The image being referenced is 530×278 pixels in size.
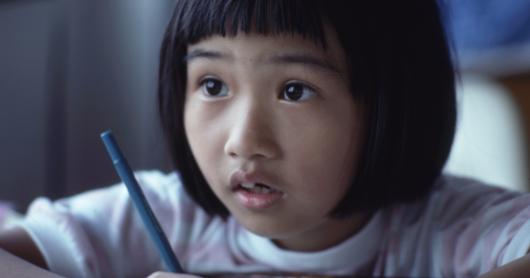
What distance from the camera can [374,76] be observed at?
1.65ft

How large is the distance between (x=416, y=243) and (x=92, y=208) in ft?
0.99

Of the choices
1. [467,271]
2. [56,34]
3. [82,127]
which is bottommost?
[467,271]

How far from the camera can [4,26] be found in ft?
3.43

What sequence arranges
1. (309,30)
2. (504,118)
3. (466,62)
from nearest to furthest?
(309,30) < (504,118) < (466,62)

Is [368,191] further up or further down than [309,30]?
further down

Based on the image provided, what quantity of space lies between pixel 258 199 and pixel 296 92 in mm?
88

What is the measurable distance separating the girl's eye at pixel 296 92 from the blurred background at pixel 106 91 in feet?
0.79

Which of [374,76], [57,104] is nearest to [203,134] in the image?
[374,76]

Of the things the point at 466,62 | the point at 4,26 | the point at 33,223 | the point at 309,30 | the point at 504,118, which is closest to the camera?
the point at 309,30

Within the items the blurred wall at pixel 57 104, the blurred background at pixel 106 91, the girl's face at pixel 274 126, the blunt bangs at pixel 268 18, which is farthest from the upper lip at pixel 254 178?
the blurred wall at pixel 57 104

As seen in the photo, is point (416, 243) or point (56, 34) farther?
point (56, 34)

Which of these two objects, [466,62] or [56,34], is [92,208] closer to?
[56,34]

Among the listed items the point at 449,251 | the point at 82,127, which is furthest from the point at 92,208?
the point at 82,127

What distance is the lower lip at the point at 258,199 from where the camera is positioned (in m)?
0.50
